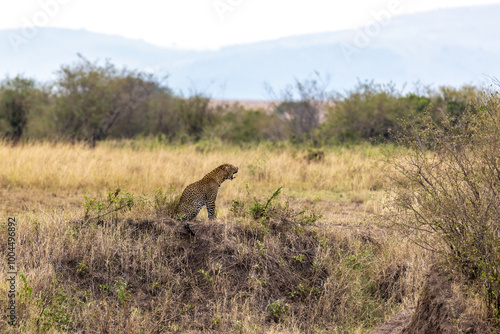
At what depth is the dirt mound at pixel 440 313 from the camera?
14.4ft

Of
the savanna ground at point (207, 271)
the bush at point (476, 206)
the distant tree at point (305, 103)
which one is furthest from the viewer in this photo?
the distant tree at point (305, 103)

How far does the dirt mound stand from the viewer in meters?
4.40

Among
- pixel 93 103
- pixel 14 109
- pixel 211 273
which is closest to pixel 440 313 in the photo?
pixel 211 273

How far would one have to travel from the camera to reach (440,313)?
461 centimetres

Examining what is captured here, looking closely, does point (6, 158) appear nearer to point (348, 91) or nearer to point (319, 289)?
point (319, 289)

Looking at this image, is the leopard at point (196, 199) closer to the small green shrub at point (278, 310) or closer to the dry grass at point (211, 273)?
the dry grass at point (211, 273)

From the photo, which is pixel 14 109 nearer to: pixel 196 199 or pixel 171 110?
pixel 171 110

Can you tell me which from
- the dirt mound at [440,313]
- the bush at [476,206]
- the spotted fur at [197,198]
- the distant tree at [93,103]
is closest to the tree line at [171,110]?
the distant tree at [93,103]

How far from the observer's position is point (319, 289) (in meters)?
6.54

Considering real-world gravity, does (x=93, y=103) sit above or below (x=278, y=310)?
above

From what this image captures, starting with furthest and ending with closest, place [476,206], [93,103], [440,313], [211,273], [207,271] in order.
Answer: [93,103], [211,273], [207,271], [476,206], [440,313]

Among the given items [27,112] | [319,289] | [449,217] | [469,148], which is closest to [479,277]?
[449,217]

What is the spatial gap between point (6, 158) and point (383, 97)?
13.6 meters

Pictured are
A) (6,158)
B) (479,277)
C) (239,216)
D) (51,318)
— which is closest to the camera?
(479,277)
